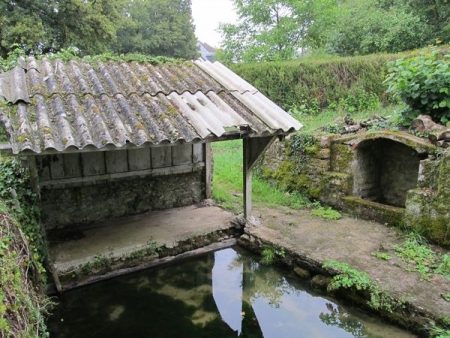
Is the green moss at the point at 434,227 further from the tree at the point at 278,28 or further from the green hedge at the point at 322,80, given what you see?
the tree at the point at 278,28

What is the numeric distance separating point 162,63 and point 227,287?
4.41m

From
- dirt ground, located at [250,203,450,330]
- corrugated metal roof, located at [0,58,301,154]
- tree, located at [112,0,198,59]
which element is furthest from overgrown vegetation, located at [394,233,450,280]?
tree, located at [112,0,198,59]

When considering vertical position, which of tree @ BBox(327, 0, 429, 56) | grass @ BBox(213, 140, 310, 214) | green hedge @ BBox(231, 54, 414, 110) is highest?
tree @ BBox(327, 0, 429, 56)

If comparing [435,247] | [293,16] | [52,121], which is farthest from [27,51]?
[435,247]

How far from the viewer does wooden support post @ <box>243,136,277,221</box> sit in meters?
6.09

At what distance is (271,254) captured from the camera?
231 inches

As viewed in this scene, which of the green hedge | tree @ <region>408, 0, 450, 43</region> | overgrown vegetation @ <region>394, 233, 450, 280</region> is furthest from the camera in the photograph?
tree @ <region>408, 0, 450, 43</region>

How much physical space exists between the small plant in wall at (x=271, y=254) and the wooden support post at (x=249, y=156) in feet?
2.84

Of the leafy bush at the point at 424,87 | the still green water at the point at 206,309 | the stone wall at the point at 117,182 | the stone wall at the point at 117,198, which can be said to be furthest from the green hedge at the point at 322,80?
the still green water at the point at 206,309

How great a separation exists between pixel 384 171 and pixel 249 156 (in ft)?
11.5

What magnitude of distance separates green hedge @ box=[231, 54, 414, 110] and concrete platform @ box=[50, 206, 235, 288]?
8244 millimetres

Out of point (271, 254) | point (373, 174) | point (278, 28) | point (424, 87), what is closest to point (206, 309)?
point (271, 254)

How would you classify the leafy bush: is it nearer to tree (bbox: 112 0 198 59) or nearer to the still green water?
the still green water

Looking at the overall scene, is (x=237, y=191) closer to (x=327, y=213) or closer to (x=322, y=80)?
(x=327, y=213)
